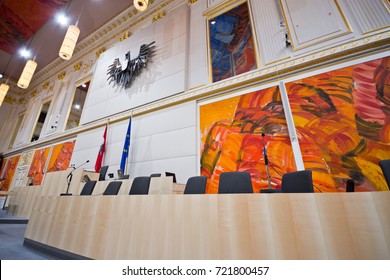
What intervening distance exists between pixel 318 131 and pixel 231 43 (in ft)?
9.29

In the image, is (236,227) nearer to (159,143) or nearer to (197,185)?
(197,185)

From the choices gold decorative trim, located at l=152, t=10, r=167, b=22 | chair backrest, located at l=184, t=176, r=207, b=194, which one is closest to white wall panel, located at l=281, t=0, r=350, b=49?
chair backrest, located at l=184, t=176, r=207, b=194

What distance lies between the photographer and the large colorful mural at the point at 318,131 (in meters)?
2.41

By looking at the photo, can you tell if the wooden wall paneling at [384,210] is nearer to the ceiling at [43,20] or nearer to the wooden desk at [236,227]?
the wooden desk at [236,227]

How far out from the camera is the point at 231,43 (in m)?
4.27

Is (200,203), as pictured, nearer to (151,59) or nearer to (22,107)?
(151,59)

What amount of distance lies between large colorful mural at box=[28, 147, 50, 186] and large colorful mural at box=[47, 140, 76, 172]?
1.63 feet

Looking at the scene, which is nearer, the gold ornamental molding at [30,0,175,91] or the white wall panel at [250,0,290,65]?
the white wall panel at [250,0,290,65]

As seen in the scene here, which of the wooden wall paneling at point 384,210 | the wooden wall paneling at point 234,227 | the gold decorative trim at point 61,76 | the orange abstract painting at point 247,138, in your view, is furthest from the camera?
the gold decorative trim at point 61,76

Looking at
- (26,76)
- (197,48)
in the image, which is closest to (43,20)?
(26,76)

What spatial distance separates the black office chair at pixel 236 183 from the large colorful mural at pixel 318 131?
643 mm

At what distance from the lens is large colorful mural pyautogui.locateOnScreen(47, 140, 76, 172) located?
620 cm

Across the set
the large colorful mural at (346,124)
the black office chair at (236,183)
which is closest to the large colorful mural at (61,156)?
the black office chair at (236,183)

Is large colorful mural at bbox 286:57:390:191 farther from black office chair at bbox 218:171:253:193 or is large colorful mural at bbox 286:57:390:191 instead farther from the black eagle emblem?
the black eagle emblem
